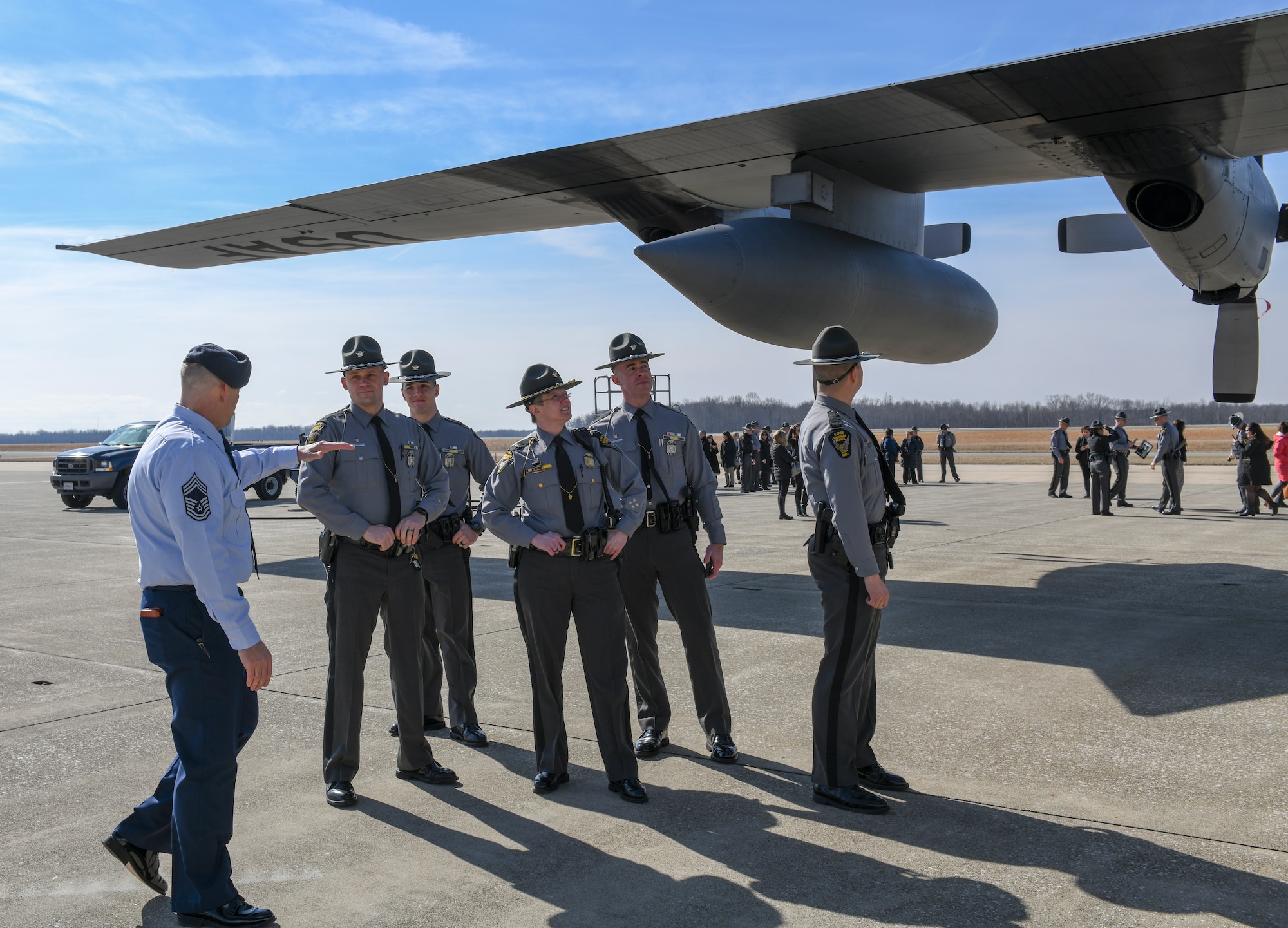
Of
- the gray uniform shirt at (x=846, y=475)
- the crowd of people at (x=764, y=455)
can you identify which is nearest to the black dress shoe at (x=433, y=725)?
the gray uniform shirt at (x=846, y=475)

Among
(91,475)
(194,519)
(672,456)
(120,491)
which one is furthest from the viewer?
(120,491)

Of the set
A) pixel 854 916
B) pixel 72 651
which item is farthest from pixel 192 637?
pixel 72 651

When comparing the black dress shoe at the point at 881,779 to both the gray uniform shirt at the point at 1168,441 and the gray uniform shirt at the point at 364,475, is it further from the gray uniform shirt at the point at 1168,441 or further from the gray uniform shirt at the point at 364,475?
the gray uniform shirt at the point at 1168,441

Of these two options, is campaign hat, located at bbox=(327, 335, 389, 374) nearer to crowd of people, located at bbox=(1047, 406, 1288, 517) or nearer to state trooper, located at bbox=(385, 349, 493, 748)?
state trooper, located at bbox=(385, 349, 493, 748)

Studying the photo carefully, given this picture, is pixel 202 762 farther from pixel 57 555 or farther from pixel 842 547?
pixel 57 555

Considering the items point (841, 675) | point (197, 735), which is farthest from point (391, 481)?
point (841, 675)

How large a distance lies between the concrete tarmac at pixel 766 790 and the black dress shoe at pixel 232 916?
94 mm

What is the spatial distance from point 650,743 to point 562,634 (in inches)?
31.9

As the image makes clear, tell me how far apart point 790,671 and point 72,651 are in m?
5.07

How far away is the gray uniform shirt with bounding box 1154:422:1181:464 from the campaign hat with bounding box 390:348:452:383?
13.7 metres

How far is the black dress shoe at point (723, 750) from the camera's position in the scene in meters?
4.52

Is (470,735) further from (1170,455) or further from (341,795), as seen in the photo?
(1170,455)

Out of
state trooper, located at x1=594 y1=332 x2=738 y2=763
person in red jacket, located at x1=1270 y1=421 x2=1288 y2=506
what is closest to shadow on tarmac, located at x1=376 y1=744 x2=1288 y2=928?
state trooper, located at x1=594 y1=332 x2=738 y2=763

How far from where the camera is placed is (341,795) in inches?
159
